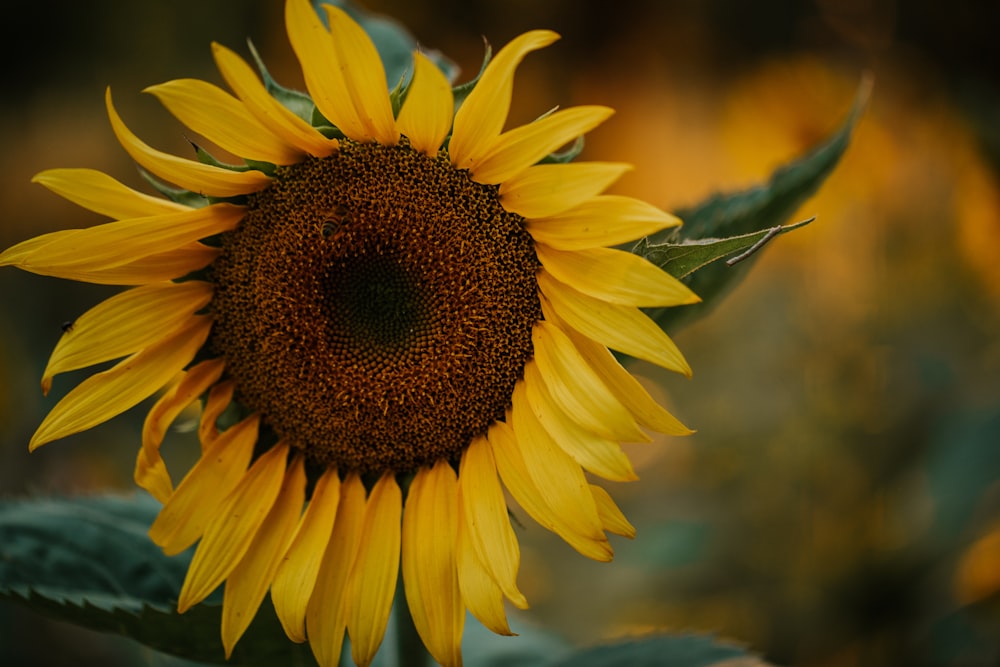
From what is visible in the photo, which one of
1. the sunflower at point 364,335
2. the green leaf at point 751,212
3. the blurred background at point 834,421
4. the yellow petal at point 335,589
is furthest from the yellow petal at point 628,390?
the blurred background at point 834,421

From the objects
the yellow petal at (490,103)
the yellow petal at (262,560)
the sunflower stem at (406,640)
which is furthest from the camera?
the sunflower stem at (406,640)

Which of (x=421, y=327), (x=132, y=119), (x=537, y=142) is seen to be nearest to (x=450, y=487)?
(x=421, y=327)

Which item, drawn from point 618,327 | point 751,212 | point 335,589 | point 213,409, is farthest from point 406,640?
point 751,212

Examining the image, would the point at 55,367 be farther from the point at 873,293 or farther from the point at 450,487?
the point at 873,293

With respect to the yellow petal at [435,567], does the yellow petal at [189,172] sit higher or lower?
higher

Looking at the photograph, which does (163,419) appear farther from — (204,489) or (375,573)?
(375,573)

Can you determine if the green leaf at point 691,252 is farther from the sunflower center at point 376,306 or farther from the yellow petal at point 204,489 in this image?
the yellow petal at point 204,489

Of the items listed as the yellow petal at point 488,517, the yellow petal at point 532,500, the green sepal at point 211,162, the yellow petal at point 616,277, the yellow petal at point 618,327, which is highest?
the green sepal at point 211,162

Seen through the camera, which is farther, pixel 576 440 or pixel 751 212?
pixel 751 212
